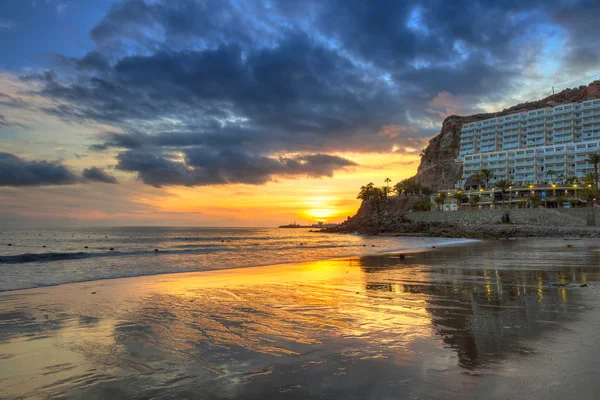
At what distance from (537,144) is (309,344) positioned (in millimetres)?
163467

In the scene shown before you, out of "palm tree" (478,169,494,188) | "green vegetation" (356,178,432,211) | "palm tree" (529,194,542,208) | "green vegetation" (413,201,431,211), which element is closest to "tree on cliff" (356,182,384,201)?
"green vegetation" (356,178,432,211)

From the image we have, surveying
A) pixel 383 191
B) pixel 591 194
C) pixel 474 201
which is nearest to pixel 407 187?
pixel 383 191

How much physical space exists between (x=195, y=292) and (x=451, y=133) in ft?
598

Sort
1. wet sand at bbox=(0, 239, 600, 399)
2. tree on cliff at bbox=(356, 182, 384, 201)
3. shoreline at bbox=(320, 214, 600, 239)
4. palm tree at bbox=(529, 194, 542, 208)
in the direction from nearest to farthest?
wet sand at bbox=(0, 239, 600, 399), shoreline at bbox=(320, 214, 600, 239), palm tree at bbox=(529, 194, 542, 208), tree on cliff at bbox=(356, 182, 384, 201)

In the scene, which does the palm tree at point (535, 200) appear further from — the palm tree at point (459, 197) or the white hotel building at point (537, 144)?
the white hotel building at point (537, 144)

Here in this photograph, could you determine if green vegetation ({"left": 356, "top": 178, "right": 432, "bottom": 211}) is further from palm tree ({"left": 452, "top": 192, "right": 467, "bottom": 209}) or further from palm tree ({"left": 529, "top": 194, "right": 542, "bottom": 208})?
palm tree ({"left": 529, "top": 194, "right": 542, "bottom": 208})

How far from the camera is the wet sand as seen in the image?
15.1 feet

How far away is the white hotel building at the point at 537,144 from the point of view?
4838 inches

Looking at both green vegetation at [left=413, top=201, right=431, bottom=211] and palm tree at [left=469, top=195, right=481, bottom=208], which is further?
green vegetation at [left=413, top=201, right=431, bottom=211]

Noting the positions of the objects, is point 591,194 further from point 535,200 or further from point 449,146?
point 449,146

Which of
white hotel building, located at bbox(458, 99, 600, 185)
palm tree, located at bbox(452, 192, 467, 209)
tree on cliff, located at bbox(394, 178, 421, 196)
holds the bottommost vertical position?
palm tree, located at bbox(452, 192, 467, 209)

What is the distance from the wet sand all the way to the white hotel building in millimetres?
134748

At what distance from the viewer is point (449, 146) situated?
570ft

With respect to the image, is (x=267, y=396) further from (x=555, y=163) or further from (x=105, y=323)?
(x=555, y=163)
